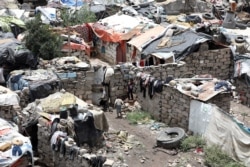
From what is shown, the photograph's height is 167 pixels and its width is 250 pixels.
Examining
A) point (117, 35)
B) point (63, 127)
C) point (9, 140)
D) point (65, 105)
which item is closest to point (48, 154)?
point (63, 127)

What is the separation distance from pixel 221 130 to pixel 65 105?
156 inches

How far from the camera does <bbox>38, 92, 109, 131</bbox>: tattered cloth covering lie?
15.0 meters

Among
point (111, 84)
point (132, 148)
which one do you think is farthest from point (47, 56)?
point (132, 148)

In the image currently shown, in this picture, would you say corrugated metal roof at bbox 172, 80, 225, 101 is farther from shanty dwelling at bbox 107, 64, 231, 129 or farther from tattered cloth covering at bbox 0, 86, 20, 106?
tattered cloth covering at bbox 0, 86, 20, 106

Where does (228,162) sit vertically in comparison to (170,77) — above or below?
below

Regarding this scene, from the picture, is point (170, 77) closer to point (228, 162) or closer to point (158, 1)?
point (228, 162)

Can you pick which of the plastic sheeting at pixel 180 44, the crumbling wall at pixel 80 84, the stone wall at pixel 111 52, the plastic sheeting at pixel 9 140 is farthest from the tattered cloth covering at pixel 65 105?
the stone wall at pixel 111 52

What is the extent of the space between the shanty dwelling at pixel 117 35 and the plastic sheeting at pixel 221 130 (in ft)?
18.3

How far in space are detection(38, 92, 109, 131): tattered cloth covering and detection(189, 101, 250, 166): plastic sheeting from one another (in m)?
2.46

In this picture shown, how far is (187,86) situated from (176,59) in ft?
11.4

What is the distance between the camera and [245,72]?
1931 cm

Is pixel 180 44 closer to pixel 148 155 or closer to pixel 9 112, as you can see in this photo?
pixel 148 155

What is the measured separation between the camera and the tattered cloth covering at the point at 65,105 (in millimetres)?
15023

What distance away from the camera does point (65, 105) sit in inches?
594
